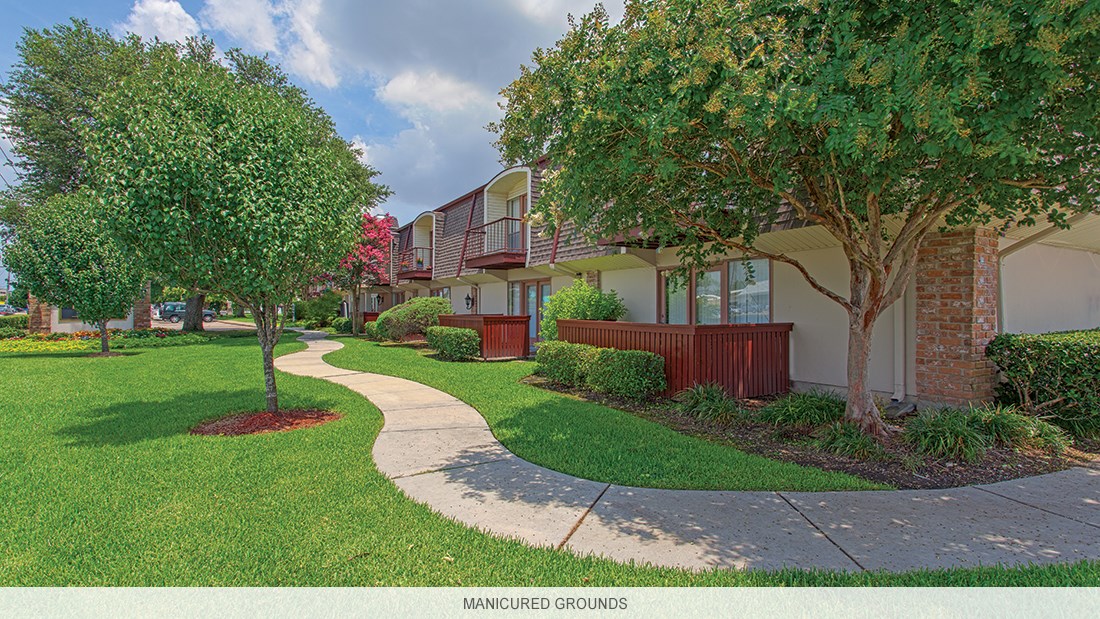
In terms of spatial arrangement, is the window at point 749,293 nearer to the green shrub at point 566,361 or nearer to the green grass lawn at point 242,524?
the green shrub at point 566,361

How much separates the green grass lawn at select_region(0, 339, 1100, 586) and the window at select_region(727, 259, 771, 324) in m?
5.95

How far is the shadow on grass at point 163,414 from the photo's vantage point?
5.60 metres

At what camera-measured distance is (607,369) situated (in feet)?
26.4

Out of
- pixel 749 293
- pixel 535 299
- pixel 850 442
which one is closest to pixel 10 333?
pixel 535 299

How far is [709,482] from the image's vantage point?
4172mm

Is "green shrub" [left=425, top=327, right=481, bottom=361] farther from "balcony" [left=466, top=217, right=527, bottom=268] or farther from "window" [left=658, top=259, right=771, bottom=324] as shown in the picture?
"window" [left=658, top=259, right=771, bottom=324]

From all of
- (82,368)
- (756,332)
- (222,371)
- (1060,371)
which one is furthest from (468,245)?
(1060,371)

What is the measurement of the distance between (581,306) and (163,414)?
7.34 meters

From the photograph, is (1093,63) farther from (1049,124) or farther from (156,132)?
(156,132)

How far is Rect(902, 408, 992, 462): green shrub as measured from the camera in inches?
188

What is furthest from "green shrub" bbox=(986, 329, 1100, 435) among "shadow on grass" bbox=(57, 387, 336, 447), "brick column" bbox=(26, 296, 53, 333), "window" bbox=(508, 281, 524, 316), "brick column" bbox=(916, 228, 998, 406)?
"brick column" bbox=(26, 296, 53, 333)

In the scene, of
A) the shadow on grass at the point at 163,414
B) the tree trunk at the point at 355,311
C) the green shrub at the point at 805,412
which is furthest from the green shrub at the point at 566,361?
the tree trunk at the point at 355,311

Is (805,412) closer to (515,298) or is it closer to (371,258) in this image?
(515,298)

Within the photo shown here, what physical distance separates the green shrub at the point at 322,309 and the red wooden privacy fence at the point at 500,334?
14.1m
